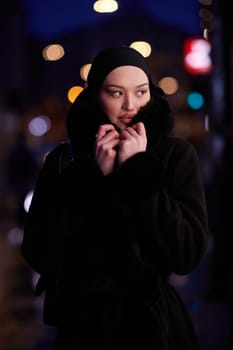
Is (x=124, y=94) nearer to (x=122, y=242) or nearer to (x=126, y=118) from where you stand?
(x=126, y=118)

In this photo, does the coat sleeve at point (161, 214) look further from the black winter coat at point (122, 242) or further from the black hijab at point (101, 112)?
the black hijab at point (101, 112)

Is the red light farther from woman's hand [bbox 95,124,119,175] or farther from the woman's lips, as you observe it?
woman's hand [bbox 95,124,119,175]

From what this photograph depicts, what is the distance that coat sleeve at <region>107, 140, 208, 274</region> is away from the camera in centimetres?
192

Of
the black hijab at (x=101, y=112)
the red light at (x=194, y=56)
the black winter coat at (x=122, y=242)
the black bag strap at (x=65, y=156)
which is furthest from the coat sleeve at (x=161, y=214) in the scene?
the red light at (x=194, y=56)

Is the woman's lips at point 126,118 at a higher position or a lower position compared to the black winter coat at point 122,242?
higher

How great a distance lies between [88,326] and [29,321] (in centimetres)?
437

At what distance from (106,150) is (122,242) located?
0.29 metres

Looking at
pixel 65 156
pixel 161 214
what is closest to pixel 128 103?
pixel 65 156

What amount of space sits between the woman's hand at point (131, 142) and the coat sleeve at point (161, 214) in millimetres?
23

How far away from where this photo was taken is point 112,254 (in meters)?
2.00

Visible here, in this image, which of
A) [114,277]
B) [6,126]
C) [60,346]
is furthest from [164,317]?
[6,126]

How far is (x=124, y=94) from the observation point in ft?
6.83

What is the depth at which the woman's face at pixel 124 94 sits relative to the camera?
2.06m

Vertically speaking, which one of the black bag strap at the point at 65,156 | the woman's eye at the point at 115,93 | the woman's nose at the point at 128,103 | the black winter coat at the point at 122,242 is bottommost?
the black winter coat at the point at 122,242
